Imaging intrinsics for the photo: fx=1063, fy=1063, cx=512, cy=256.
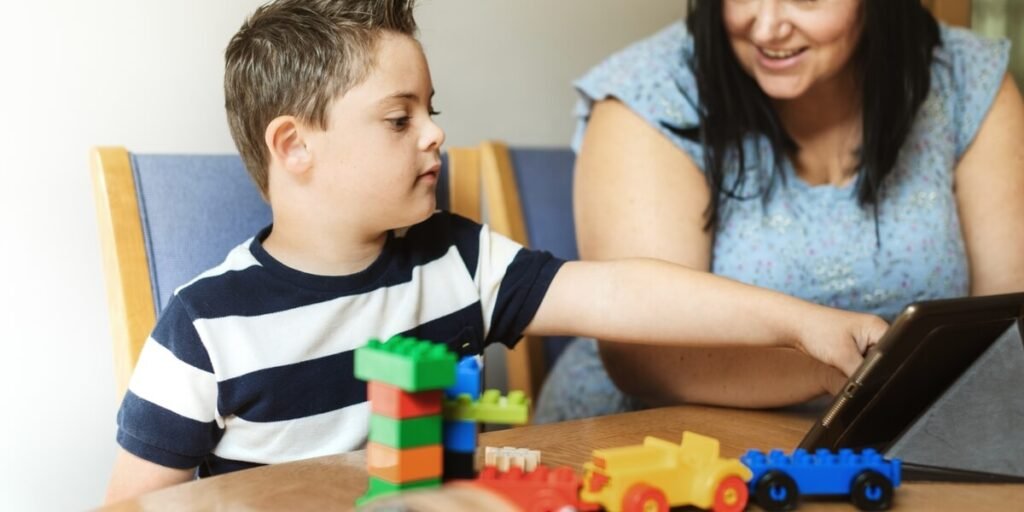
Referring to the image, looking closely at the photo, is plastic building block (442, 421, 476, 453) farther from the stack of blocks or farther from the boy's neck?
the boy's neck

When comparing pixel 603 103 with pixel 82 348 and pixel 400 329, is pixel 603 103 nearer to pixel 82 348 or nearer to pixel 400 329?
pixel 400 329

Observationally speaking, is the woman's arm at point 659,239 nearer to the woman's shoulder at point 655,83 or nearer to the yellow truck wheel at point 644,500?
the woman's shoulder at point 655,83

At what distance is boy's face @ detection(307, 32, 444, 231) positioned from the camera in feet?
3.48

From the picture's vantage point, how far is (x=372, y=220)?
1.09m

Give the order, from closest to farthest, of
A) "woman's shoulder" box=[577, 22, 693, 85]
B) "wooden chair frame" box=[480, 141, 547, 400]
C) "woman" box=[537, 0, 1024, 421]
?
"woman" box=[537, 0, 1024, 421] → "woman's shoulder" box=[577, 22, 693, 85] → "wooden chair frame" box=[480, 141, 547, 400]

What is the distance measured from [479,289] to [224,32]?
0.59m

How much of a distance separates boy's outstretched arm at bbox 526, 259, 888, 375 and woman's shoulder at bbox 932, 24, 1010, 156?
0.61 meters

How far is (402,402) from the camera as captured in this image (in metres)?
0.72

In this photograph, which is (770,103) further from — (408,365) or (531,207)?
(408,365)

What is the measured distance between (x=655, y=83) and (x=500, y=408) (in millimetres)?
869

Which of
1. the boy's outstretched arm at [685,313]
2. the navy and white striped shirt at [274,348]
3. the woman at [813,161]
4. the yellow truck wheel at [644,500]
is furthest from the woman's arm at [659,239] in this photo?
the yellow truck wheel at [644,500]

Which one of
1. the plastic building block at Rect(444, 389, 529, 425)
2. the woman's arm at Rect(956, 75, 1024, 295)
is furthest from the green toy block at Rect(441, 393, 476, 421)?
the woman's arm at Rect(956, 75, 1024, 295)

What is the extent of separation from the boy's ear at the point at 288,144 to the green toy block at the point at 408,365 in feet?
1.27

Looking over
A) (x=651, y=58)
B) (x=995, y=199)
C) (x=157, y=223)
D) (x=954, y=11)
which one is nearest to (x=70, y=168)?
(x=157, y=223)
